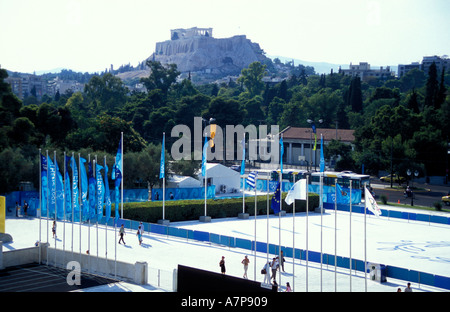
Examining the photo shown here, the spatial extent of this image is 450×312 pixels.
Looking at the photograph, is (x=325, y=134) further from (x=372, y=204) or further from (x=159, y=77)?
(x=372, y=204)

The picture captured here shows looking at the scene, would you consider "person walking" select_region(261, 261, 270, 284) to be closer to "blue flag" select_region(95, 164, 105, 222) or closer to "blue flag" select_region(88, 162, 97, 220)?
"blue flag" select_region(95, 164, 105, 222)

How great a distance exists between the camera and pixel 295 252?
29.2 m

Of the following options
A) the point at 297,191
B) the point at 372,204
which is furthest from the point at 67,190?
the point at 372,204

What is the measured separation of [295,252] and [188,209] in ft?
44.8

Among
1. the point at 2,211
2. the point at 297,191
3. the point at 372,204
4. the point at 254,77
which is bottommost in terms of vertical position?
the point at 2,211

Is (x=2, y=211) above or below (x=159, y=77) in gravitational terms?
below

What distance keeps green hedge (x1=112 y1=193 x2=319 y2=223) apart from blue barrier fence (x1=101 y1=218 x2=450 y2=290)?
2.66 metres

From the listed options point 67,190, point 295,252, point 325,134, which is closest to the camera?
point 295,252

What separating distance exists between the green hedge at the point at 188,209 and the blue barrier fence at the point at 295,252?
2.66m

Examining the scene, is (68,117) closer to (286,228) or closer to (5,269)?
(286,228)

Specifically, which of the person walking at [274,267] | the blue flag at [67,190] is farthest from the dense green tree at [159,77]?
the person walking at [274,267]

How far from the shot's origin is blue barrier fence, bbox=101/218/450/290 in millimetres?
24775

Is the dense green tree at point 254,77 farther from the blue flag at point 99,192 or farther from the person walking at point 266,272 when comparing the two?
the person walking at point 266,272
